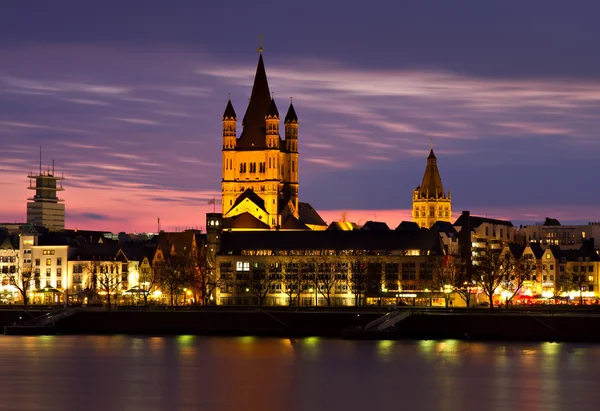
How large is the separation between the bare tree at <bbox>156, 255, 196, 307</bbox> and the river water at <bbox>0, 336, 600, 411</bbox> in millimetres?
43512

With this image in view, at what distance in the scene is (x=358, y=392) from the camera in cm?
9581

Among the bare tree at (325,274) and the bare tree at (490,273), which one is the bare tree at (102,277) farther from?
the bare tree at (490,273)

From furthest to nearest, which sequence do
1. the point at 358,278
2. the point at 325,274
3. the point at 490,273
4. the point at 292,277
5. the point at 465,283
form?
the point at 292,277, the point at 325,274, the point at 358,278, the point at 465,283, the point at 490,273

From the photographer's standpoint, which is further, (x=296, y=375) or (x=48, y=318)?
(x=48, y=318)

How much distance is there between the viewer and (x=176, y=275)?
186 meters

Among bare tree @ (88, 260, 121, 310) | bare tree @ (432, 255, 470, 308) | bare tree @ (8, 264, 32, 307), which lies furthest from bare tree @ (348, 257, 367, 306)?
bare tree @ (8, 264, 32, 307)

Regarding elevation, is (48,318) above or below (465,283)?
below

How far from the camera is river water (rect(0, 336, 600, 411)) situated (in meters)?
90.9

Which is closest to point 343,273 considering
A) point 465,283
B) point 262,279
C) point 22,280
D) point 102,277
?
point 262,279

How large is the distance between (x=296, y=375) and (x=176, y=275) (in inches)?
3254

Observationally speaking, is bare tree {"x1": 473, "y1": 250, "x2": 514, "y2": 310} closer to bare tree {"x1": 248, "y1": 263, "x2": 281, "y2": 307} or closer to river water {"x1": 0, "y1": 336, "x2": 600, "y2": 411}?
bare tree {"x1": 248, "y1": 263, "x2": 281, "y2": 307}

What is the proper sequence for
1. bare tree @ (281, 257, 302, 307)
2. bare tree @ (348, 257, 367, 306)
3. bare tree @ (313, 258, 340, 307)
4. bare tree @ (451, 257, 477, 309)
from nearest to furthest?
1. bare tree @ (451, 257, 477, 309)
2. bare tree @ (348, 257, 367, 306)
3. bare tree @ (281, 257, 302, 307)
4. bare tree @ (313, 258, 340, 307)

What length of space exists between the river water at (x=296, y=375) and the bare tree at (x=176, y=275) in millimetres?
43512

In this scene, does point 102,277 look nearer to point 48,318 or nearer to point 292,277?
point 292,277
